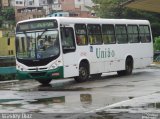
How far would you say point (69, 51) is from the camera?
846 inches

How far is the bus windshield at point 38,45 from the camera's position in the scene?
20.9 meters

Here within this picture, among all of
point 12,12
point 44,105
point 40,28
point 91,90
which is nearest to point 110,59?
point 40,28

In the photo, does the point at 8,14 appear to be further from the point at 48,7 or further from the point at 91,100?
the point at 91,100

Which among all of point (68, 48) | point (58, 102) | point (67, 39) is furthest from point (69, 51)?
point (58, 102)

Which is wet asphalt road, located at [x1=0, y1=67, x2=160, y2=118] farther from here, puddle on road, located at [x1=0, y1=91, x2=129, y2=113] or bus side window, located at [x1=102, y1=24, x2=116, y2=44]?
bus side window, located at [x1=102, y1=24, x2=116, y2=44]

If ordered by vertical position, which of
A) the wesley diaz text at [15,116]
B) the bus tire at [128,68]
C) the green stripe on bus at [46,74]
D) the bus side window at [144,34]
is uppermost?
the bus side window at [144,34]

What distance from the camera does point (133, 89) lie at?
17.9 m

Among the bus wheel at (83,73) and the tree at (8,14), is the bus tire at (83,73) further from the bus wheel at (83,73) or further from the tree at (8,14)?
the tree at (8,14)

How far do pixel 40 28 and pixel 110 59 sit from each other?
4.77 m

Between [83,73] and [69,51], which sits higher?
[69,51]

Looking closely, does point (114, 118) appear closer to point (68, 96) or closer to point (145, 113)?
point (145, 113)

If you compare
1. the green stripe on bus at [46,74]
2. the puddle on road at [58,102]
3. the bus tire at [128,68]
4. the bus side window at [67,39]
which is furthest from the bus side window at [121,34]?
the puddle on road at [58,102]

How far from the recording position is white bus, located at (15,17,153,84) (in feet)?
68.8

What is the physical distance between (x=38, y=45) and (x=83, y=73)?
2.65 meters
